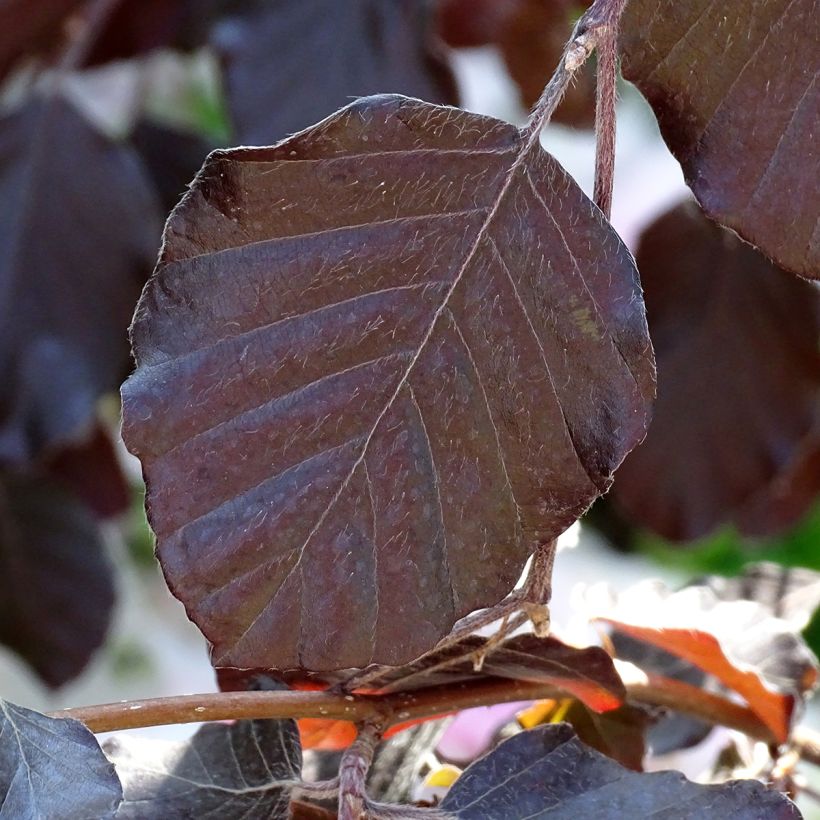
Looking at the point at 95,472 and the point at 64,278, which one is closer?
the point at 64,278

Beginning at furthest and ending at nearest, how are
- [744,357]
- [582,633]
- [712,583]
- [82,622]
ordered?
1. [82,622]
2. [744,357]
3. [712,583]
4. [582,633]

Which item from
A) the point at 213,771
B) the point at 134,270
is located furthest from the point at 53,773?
the point at 134,270

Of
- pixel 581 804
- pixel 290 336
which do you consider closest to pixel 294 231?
pixel 290 336

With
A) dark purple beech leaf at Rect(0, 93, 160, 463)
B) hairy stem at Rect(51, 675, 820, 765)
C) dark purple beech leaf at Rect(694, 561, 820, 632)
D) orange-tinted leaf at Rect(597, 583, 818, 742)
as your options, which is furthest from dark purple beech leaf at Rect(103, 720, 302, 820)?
dark purple beech leaf at Rect(0, 93, 160, 463)

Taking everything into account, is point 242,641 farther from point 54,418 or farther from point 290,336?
point 54,418

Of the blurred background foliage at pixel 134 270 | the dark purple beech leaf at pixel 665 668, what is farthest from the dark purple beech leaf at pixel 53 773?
the blurred background foliage at pixel 134 270

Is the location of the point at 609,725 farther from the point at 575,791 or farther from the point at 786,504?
the point at 786,504

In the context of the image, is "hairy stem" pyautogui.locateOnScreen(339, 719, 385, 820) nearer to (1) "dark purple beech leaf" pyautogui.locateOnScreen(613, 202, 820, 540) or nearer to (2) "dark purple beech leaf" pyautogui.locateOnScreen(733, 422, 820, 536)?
(1) "dark purple beech leaf" pyautogui.locateOnScreen(613, 202, 820, 540)
